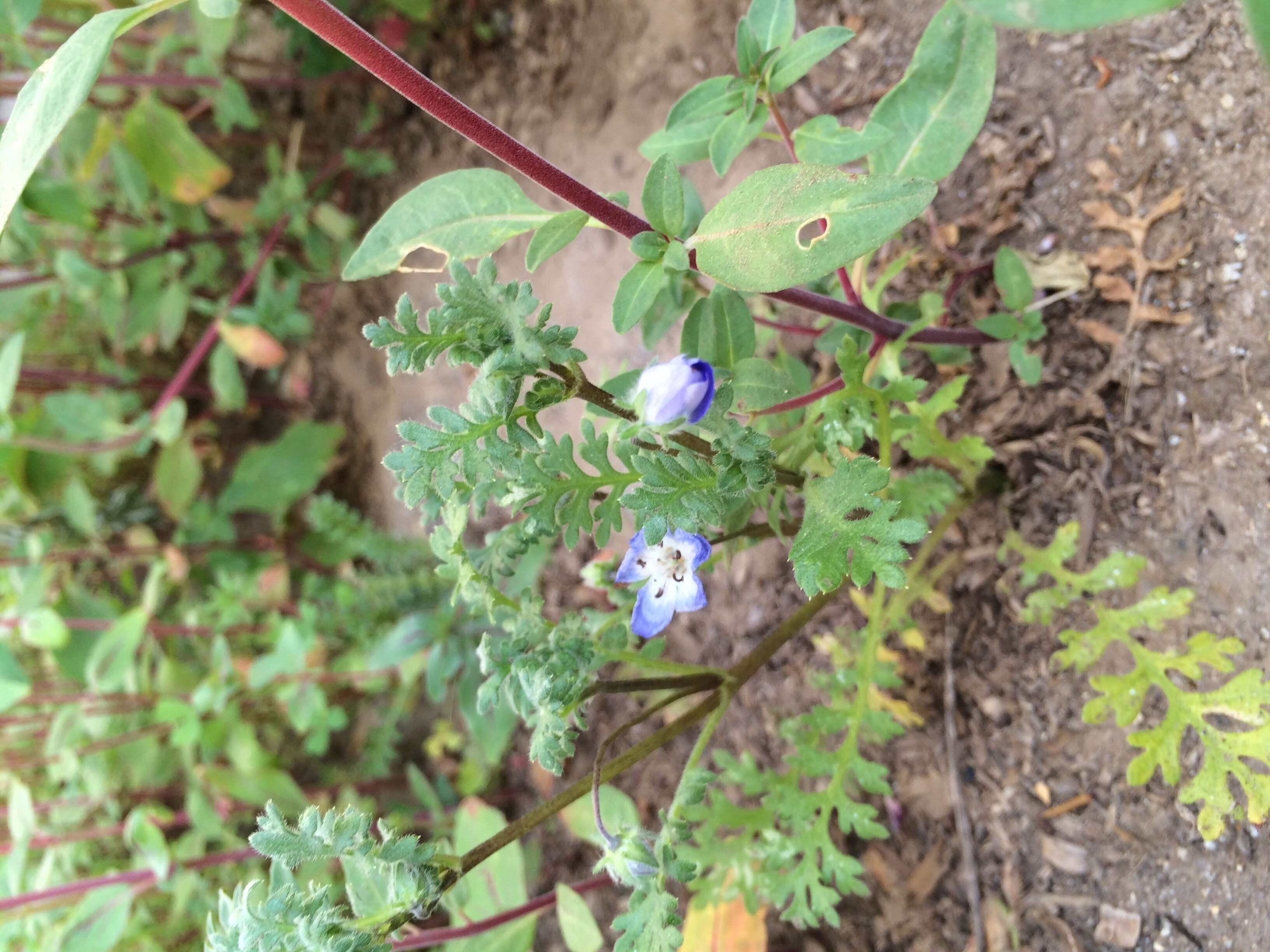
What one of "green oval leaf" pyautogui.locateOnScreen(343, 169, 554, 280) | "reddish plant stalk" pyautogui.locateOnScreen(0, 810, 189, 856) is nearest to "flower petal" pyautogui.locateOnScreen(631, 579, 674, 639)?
"green oval leaf" pyautogui.locateOnScreen(343, 169, 554, 280)

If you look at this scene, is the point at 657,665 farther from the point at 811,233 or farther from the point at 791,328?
the point at 811,233

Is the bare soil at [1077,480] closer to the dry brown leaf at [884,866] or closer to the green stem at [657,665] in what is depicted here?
the dry brown leaf at [884,866]

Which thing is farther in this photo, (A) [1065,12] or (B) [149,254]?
(B) [149,254]

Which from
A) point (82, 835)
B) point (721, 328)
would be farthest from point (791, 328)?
point (82, 835)

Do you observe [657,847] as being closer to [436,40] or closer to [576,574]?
[576,574]

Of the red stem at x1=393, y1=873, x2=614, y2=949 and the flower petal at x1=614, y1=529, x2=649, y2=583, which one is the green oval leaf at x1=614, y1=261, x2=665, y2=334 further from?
the red stem at x1=393, y1=873, x2=614, y2=949

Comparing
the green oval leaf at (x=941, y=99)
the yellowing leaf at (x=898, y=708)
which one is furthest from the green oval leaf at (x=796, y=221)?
the yellowing leaf at (x=898, y=708)
